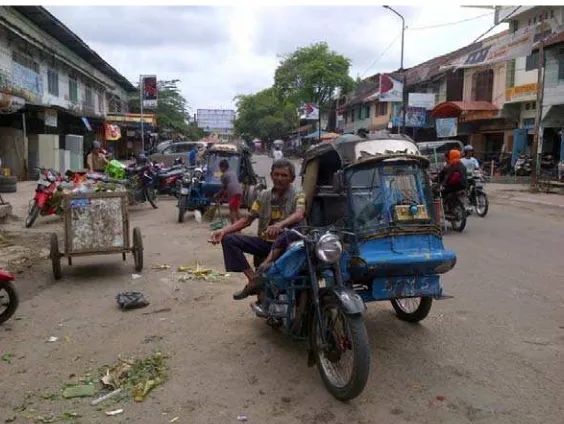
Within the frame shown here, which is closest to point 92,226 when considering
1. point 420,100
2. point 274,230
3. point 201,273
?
point 201,273

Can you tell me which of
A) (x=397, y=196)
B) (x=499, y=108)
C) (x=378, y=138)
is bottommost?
(x=397, y=196)

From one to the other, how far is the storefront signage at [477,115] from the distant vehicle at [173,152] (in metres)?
14.7

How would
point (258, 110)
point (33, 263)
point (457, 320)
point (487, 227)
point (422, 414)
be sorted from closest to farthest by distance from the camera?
1. point (422, 414)
2. point (457, 320)
3. point (33, 263)
4. point (487, 227)
5. point (258, 110)

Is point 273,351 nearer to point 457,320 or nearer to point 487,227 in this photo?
point 457,320

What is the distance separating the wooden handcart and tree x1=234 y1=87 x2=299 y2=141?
215ft

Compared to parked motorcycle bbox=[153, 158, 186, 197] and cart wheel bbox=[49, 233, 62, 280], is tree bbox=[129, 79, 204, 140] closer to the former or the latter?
parked motorcycle bbox=[153, 158, 186, 197]

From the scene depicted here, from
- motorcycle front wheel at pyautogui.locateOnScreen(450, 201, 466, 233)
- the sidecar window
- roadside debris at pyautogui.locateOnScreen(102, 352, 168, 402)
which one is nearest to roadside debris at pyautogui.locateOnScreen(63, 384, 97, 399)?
roadside debris at pyautogui.locateOnScreen(102, 352, 168, 402)

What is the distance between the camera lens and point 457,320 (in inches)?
209

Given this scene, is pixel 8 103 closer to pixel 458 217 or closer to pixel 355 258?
pixel 458 217

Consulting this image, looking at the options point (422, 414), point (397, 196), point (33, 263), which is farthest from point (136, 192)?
point (422, 414)

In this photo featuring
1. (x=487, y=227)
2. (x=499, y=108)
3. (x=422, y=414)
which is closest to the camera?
(x=422, y=414)

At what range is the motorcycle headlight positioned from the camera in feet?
11.9

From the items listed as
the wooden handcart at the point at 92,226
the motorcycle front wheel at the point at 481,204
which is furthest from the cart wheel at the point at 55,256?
the motorcycle front wheel at the point at 481,204

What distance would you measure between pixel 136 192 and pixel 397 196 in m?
10.6
